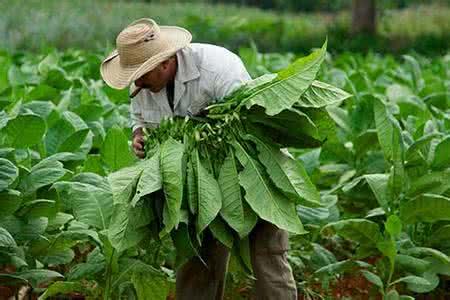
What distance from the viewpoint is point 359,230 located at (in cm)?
522

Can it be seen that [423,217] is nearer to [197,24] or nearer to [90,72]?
[90,72]

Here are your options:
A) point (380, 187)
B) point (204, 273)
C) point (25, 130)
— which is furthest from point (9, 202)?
point (380, 187)

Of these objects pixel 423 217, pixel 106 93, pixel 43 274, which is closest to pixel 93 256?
pixel 43 274

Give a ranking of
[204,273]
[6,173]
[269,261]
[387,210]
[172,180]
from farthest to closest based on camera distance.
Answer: [387,210] → [6,173] → [204,273] → [269,261] → [172,180]

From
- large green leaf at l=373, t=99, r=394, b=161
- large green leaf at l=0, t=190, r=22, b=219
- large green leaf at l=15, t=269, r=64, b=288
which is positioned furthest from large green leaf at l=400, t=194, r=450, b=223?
large green leaf at l=0, t=190, r=22, b=219

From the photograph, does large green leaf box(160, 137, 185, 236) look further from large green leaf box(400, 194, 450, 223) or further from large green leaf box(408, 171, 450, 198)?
large green leaf box(408, 171, 450, 198)

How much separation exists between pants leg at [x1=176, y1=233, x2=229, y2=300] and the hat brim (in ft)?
2.41

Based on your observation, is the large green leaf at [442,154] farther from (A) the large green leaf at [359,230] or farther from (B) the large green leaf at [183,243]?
(B) the large green leaf at [183,243]

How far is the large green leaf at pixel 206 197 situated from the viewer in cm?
414

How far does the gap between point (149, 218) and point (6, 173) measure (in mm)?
747

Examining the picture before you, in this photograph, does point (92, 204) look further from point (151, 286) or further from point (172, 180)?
point (172, 180)

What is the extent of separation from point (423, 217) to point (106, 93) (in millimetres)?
3049

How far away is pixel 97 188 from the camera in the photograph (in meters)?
4.83

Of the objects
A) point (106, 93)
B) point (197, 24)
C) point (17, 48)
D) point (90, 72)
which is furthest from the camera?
point (197, 24)
